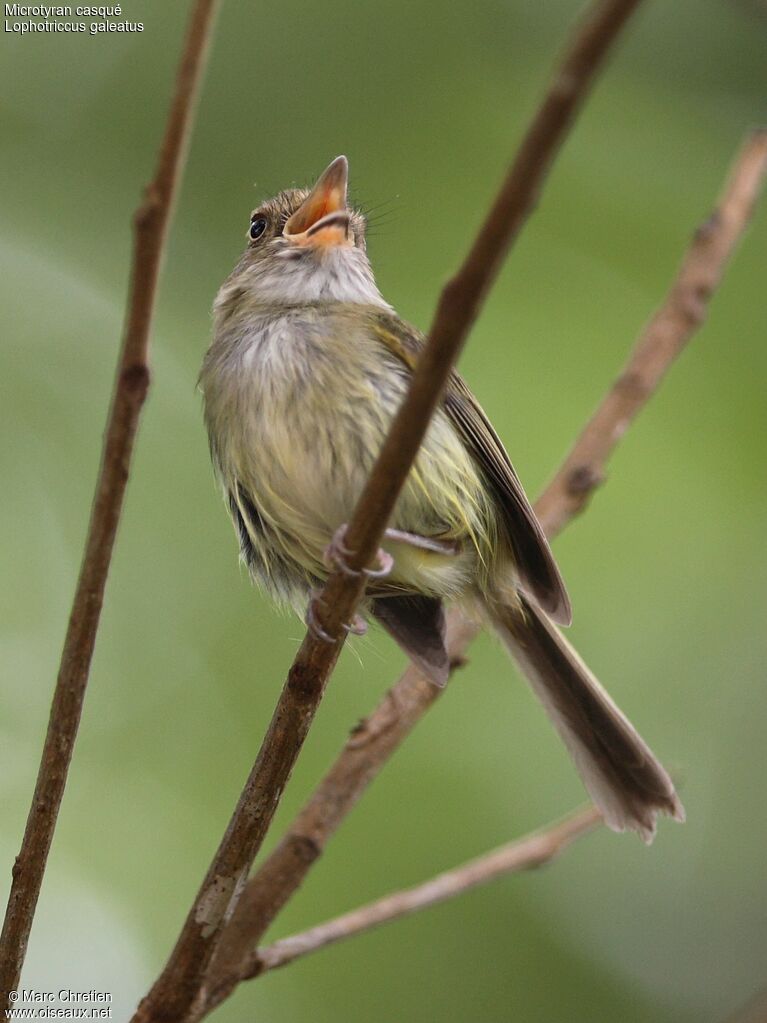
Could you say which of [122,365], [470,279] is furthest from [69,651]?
[470,279]

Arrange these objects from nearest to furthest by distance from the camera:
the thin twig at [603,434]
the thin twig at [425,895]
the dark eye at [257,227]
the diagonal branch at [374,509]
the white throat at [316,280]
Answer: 1. the diagonal branch at [374,509]
2. the thin twig at [425,895]
3. the thin twig at [603,434]
4. the white throat at [316,280]
5. the dark eye at [257,227]

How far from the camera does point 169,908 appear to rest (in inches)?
163

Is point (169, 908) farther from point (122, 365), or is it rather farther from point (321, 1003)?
point (122, 365)

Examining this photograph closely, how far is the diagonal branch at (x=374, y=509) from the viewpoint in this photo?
4.15ft

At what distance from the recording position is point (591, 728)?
3186 millimetres

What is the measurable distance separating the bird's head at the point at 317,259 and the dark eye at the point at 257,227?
0.52 feet

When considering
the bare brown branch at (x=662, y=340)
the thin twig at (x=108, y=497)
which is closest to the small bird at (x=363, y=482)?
the bare brown branch at (x=662, y=340)

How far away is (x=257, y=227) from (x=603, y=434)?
1529mm

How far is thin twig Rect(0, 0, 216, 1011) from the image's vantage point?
136cm

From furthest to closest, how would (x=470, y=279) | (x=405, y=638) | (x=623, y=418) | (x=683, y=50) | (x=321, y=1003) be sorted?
(x=683, y=50) → (x=321, y=1003) → (x=405, y=638) → (x=623, y=418) → (x=470, y=279)

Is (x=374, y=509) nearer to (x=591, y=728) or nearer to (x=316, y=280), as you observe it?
Result: (x=591, y=728)

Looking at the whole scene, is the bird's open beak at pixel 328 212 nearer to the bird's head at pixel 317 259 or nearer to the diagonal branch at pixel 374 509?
the bird's head at pixel 317 259

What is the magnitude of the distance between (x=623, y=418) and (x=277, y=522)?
92 cm

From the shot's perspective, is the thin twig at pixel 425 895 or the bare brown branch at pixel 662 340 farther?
the bare brown branch at pixel 662 340
